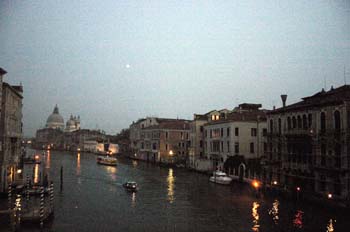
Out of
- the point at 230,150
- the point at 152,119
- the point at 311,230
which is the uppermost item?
the point at 152,119

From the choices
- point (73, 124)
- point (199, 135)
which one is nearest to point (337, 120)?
point (199, 135)

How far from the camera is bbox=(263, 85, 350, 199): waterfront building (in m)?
23.0

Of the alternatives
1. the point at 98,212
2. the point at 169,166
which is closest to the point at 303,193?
the point at 98,212

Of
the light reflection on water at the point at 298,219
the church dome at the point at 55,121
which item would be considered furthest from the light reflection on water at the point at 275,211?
the church dome at the point at 55,121

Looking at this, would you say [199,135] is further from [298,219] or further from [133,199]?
[298,219]

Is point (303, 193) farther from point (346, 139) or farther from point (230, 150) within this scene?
point (230, 150)

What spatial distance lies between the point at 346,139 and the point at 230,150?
18.7 metres

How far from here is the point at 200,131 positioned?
51688 mm

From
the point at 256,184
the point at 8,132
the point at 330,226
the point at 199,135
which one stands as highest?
the point at 199,135

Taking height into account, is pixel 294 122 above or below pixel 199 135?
above

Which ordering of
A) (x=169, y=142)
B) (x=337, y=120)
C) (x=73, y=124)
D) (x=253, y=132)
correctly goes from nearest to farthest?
1. (x=337, y=120)
2. (x=253, y=132)
3. (x=169, y=142)
4. (x=73, y=124)

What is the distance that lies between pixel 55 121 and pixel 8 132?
554ft

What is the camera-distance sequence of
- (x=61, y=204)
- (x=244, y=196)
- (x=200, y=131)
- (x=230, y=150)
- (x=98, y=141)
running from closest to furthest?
(x=61, y=204), (x=244, y=196), (x=230, y=150), (x=200, y=131), (x=98, y=141)

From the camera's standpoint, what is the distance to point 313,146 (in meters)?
→ 26.0
